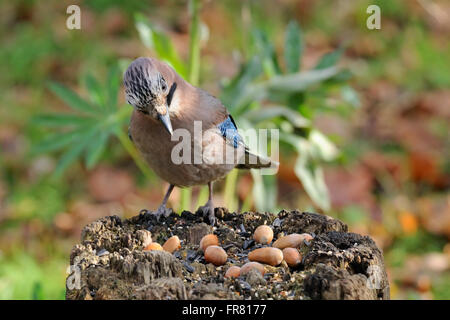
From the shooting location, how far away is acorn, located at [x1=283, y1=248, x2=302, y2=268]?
201cm

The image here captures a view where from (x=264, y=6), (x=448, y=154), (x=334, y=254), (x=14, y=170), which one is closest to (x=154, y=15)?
(x=264, y=6)

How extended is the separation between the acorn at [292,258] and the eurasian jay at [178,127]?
452 mm

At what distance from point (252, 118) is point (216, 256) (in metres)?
1.30

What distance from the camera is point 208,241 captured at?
7.04ft

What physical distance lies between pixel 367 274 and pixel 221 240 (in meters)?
0.57

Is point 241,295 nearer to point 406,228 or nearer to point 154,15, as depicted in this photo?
point 406,228

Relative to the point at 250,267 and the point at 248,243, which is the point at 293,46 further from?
the point at 250,267

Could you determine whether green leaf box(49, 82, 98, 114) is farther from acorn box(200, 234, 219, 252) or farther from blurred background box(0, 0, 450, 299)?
acorn box(200, 234, 219, 252)

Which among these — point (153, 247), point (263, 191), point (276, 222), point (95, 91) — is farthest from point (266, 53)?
point (153, 247)

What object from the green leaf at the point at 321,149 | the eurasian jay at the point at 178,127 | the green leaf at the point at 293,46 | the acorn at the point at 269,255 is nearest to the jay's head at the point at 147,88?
the eurasian jay at the point at 178,127

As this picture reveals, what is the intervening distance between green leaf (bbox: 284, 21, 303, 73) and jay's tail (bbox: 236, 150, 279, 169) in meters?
0.77

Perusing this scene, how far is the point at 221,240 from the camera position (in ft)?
7.38

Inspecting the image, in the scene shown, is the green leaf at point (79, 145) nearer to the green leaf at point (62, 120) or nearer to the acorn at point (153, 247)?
the green leaf at point (62, 120)
